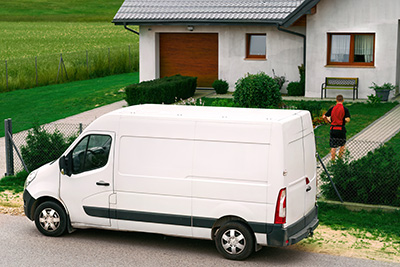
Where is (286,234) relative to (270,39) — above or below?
below

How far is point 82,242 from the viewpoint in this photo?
1114cm

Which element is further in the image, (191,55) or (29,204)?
(191,55)

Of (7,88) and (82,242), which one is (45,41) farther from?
(82,242)

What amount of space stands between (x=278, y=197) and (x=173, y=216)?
1.73 m

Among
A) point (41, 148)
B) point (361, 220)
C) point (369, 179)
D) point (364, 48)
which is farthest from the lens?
point (364, 48)

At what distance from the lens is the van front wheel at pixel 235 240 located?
33.1 feet

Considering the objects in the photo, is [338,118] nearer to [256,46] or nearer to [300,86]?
[300,86]

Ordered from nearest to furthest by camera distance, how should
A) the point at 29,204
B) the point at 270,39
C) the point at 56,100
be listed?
the point at 29,204 → the point at 270,39 → the point at 56,100

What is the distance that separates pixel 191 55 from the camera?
29.7 meters

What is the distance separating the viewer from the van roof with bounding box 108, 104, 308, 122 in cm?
1023

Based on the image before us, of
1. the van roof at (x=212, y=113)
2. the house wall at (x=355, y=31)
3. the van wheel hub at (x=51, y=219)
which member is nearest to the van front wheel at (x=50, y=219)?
the van wheel hub at (x=51, y=219)

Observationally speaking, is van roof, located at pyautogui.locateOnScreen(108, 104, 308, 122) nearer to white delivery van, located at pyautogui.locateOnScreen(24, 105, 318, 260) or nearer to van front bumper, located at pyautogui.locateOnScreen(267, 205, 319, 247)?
white delivery van, located at pyautogui.locateOnScreen(24, 105, 318, 260)

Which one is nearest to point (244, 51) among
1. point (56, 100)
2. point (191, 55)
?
point (191, 55)

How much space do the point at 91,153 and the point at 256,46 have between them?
1810cm
